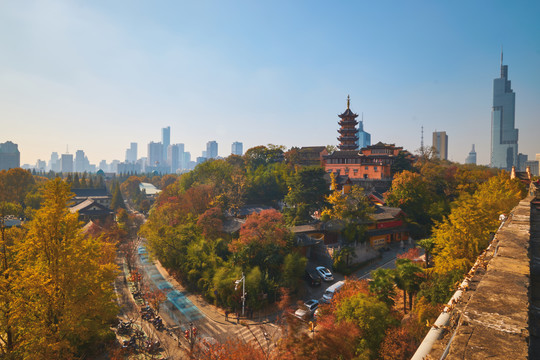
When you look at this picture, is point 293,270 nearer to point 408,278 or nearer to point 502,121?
point 408,278

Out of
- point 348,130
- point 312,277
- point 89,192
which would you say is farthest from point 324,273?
point 89,192

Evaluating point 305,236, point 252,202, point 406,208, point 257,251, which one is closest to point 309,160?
point 252,202

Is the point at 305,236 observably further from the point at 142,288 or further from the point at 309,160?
the point at 309,160

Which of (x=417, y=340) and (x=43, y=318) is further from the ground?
(x=43, y=318)

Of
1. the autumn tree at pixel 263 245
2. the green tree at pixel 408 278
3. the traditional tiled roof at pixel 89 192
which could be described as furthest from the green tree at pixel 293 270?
the traditional tiled roof at pixel 89 192

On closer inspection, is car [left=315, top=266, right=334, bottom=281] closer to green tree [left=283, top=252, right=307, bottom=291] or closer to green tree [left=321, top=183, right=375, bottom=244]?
green tree [left=283, top=252, right=307, bottom=291]

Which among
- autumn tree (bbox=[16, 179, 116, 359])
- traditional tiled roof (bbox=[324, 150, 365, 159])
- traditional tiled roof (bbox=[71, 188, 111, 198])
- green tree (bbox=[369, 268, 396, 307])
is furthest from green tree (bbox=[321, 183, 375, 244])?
traditional tiled roof (bbox=[71, 188, 111, 198])
